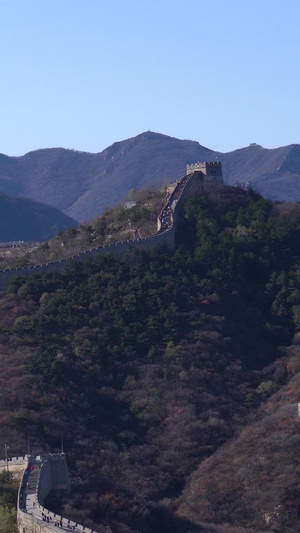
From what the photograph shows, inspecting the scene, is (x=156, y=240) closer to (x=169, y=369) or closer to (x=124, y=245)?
(x=124, y=245)

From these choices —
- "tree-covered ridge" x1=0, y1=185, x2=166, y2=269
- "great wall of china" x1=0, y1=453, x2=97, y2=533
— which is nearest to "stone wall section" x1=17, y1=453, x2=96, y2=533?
"great wall of china" x1=0, y1=453, x2=97, y2=533

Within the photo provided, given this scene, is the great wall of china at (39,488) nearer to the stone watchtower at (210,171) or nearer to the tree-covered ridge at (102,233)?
the tree-covered ridge at (102,233)

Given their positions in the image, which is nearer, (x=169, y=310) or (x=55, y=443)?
(x=55, y=443)

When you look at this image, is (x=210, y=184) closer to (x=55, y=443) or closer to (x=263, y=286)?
(x=263, y=286)

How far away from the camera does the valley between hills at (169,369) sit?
5450 centimetres

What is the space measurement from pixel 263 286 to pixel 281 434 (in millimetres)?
24961

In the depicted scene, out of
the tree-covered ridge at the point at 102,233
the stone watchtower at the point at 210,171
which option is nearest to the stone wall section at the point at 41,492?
the tree-covered ridge at the point at 102,233

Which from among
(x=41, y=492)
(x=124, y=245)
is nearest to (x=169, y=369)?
(x=124, y=245)

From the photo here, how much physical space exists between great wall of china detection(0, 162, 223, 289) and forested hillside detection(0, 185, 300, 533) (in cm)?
95

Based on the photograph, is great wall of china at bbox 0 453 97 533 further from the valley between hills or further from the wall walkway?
the wall walkway

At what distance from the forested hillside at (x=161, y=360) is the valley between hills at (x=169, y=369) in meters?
0.10

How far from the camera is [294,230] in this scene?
89.4 m

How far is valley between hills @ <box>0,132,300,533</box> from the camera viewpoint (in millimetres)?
54500

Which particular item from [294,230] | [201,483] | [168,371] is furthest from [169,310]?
[201,483]
